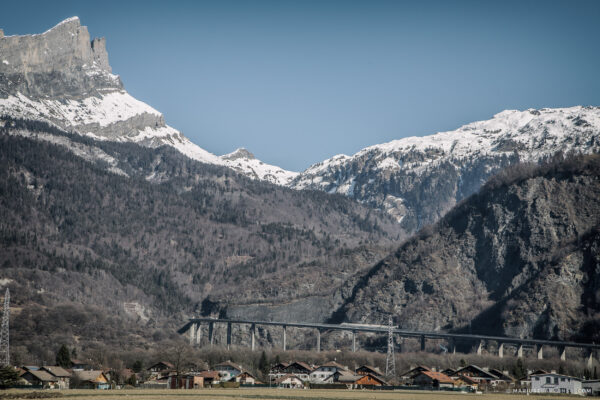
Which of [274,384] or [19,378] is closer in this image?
[19,378]

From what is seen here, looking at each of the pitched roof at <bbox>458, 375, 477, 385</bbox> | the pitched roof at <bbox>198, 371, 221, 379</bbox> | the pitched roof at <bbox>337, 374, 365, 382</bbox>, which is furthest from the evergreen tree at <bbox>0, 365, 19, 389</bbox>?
the pitched roof at <bbox>458, 375, 477, 385</bbox>

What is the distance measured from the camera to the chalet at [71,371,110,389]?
160m

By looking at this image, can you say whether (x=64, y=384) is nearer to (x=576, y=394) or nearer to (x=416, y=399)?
(x=416, y=399)

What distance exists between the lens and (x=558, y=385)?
156 metres

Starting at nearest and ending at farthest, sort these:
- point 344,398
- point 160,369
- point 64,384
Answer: point 344,398 → point 64,384 → point 160,369

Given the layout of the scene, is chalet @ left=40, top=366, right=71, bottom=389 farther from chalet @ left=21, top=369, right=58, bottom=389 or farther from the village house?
the village house

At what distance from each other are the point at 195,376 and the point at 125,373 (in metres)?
24.8

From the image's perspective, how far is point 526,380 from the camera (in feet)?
598

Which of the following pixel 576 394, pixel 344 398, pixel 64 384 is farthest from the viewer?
pixel 64 384

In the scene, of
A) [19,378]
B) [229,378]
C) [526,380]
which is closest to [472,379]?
[526,380]

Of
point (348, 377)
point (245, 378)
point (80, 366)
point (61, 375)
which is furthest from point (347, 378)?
point (80, 366)

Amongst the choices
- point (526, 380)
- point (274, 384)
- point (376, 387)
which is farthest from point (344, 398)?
point (526, 380)

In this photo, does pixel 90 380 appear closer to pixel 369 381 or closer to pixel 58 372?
pixel 58 372

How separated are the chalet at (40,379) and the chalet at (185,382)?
20.1 meters
